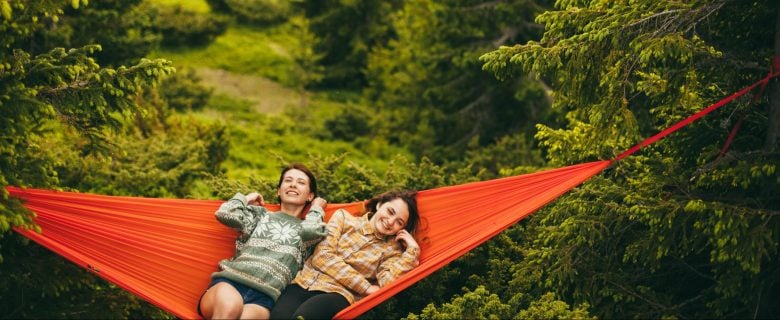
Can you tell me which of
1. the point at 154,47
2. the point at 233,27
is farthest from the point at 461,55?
the point at 233,27

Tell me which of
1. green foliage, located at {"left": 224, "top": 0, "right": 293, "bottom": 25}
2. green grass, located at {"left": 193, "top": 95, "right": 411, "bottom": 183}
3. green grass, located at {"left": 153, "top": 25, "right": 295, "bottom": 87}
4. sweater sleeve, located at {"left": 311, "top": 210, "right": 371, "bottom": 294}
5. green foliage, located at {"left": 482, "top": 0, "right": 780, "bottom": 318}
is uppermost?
green foliage, located at {"left": 482, "top": 0, "right": 780, "bottom": 318}

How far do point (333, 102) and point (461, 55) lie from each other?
6.24m

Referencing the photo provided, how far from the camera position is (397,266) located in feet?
17.5

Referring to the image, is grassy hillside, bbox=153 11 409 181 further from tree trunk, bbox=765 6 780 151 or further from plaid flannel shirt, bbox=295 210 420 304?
Answer: tree trunk, bbox=765 6 780 151

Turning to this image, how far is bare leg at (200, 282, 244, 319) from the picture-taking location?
4.89m

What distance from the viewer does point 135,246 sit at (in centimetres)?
546

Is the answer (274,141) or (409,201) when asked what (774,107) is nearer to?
(409,201)

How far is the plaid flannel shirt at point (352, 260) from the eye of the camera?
527 centimetres

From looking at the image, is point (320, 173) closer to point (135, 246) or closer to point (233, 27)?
point (135, 246)

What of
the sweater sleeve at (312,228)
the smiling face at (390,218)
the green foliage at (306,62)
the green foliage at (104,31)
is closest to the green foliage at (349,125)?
the green foliage at (306,62)

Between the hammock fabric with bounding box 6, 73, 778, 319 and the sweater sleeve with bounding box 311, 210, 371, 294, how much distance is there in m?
0.33

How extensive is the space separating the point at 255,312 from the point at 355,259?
30.5 inches

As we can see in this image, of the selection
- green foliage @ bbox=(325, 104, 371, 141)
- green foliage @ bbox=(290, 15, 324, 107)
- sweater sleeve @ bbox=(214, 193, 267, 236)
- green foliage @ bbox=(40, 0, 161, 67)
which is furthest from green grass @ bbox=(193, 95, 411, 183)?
sweater sleeve @ bbox=(214, 193, 267, 236)

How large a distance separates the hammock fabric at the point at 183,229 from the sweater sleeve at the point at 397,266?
0.24 feet
